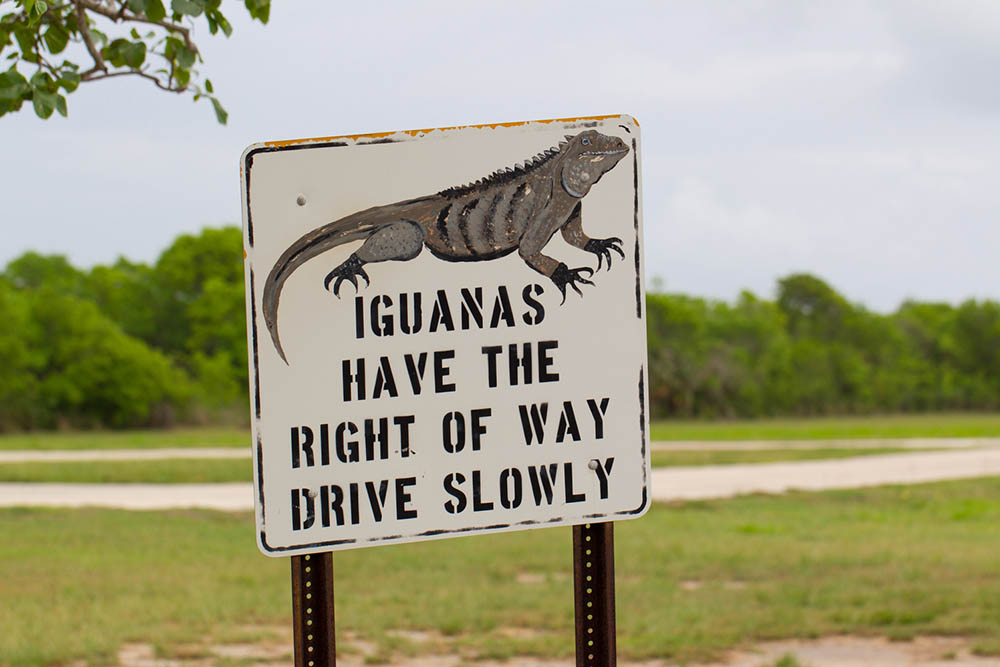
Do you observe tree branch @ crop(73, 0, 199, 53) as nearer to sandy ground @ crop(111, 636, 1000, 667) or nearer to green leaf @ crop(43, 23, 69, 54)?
green leaf @ crop(43, 23, 69, 54)

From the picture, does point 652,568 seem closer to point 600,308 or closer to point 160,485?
point 600,308

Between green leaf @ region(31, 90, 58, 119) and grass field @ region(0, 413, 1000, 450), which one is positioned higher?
green leaf @ region(31, 90, 58, 119)

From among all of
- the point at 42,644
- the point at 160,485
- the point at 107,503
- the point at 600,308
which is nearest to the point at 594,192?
the point at 600,308

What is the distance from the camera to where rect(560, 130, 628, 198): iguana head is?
2.55 m

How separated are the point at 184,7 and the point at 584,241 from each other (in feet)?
4.09

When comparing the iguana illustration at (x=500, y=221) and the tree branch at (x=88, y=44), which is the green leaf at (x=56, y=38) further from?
the iguana illustration at (x=500, y=221)

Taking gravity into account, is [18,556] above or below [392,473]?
below

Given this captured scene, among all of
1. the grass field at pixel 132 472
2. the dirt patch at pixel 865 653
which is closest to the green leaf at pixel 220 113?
the dirt patch at pixel 865 653

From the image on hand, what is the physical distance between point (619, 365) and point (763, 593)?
203 inches

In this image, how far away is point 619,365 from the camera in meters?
2.57

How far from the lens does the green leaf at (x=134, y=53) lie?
322cm

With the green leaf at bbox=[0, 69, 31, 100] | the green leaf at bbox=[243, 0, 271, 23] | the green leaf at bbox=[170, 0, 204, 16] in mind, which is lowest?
the green leaf at bbox=[0, 69, 31, 100]

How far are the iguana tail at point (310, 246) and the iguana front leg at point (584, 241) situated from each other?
1.44ft

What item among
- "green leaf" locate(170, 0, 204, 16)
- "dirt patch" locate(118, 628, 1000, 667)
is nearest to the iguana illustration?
"green leaf" locate(170, 0, 204, 16)
